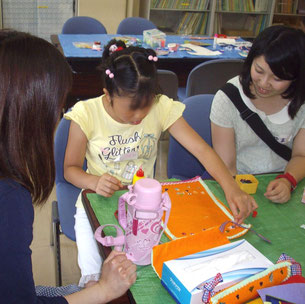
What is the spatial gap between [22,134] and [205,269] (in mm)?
466

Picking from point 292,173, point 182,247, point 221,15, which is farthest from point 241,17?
point 182,247

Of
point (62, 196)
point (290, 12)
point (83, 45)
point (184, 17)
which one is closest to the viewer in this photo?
point (62, 196)

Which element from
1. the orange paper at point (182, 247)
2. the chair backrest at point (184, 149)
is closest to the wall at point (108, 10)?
the chair backrest at point (184, 149)

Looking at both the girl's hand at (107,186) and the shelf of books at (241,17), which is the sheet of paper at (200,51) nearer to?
the shelf of books at (241,17)

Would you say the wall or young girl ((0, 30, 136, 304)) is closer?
young girl ((0, 30, 136, 304))

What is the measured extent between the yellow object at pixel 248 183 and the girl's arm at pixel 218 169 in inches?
1.2

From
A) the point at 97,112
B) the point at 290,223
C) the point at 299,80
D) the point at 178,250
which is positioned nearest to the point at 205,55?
the point at 299,80

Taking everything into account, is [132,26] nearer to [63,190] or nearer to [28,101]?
[63,190]

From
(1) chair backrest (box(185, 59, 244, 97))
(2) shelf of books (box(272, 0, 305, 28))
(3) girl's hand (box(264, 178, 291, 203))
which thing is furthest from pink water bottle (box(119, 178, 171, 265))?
(2) shelf of books (box(272, 0, 305, 28))

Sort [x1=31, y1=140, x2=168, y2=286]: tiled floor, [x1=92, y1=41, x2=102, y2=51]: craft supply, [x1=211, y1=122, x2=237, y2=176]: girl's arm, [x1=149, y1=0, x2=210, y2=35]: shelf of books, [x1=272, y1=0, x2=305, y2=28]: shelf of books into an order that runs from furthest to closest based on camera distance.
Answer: [x1=272, y1=0, x2=305, y2=28]: shelf of books < [x1=149, y1=0, x2=210, y2=35]: shelf of books < [x1=92, y1=41, x2=102, y2=51]: craft supply < [x1=31, y1=140, x2=168, y2=286]: tiled floor < [x1=211, y1=122, x2=237, y2=176]: girl's arm

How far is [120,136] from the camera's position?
4.78 feet

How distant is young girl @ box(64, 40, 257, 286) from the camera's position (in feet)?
4.17

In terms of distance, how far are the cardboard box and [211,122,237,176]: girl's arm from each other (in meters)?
0.70

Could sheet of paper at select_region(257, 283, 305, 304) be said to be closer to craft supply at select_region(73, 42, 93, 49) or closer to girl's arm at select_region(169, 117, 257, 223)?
girl's arm at select_region(169, 117, 257, 223)
